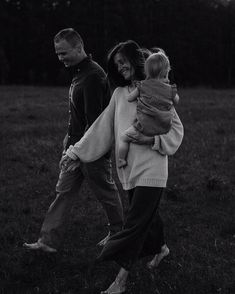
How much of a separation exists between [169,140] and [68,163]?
1.07m

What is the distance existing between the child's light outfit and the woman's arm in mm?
60

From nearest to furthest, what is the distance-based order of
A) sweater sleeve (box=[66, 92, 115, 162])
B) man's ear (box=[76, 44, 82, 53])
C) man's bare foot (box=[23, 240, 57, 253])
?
sweater sleeve (box=[66, 92, 115, 162]) < man's ear (box=[76, 44, 82, 53]) < man's bare foot (box=[23, 240, 57, 253])

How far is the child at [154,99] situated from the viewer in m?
4.55

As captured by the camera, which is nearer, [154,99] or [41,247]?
[154,99]

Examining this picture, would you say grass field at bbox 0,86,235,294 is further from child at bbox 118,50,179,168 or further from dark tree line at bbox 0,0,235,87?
dark tree line at bbox 0,0,235,87

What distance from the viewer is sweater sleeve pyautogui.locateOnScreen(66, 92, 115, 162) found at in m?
5.04

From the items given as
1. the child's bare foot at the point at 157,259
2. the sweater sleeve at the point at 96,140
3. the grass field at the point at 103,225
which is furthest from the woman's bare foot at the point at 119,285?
the sweater sleeve at the point at 96,140

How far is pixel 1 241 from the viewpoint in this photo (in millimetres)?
6430

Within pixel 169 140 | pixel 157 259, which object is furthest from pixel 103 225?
pixel 169 140

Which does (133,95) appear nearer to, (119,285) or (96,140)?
(96,140)

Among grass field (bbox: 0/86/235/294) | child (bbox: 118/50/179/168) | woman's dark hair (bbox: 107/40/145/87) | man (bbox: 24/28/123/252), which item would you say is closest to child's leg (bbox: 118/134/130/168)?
child (bbox: 118/50/179/168)

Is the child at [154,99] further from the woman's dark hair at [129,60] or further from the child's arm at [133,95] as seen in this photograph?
the woman's dark hair at [129,60]

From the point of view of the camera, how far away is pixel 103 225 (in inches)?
279

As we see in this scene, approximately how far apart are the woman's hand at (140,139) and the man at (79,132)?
A: 35.4 inches
